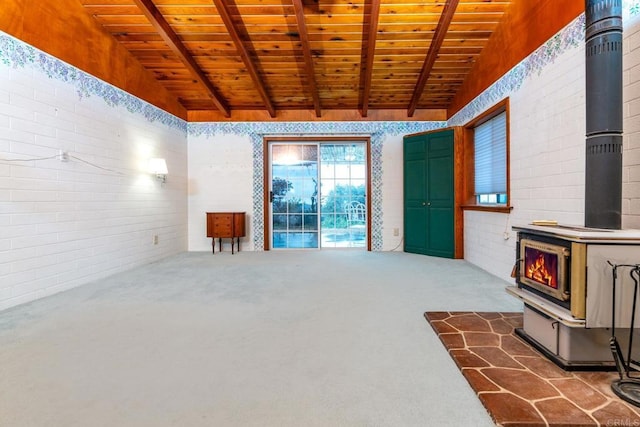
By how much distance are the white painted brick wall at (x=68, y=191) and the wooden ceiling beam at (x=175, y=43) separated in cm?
94

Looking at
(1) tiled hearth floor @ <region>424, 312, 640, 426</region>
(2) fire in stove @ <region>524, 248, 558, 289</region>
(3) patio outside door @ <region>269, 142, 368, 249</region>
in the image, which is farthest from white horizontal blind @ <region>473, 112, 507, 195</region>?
(1) tiled hearth floor @ <region>424, 312, 640, 426</region>

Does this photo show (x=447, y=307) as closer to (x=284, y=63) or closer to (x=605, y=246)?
(x=605, y=246)

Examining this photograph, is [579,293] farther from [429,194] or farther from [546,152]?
[429,194]

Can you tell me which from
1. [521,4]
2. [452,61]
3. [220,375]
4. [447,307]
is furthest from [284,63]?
[220,375]

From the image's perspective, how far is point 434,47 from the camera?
3744mm

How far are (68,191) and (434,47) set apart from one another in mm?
4297

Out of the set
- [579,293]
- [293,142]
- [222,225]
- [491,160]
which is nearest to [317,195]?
[293,142]

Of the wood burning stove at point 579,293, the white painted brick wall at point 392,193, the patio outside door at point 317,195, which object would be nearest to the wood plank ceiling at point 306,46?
the white painted brick wall at point 392,193

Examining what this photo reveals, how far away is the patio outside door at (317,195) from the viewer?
557 centimetres

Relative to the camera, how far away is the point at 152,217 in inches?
177

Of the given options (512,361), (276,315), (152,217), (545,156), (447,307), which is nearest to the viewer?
(512,361)

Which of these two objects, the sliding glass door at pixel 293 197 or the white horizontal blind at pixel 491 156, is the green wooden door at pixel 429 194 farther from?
the sliding glass door at pixel 293 197

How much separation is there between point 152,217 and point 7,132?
2072mm

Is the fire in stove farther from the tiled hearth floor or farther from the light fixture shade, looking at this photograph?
the light fixture shade
